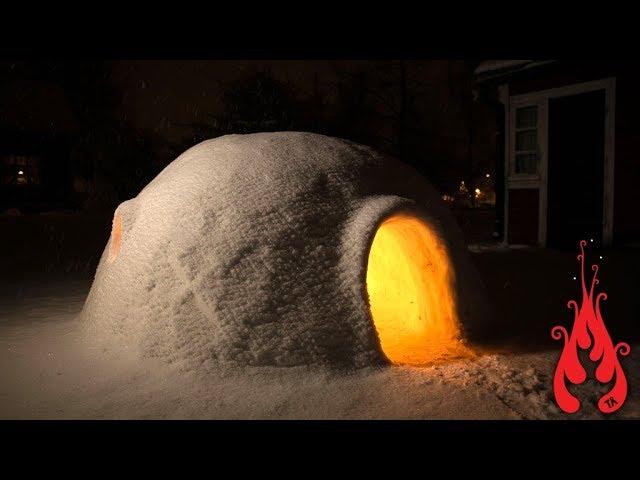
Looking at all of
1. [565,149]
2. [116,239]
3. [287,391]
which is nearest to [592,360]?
[287,391]

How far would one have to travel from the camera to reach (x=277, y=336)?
153 inches

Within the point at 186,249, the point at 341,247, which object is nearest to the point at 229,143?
the point at 186,249

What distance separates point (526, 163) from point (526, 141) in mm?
477

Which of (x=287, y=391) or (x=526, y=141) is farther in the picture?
(x=526, y=141)

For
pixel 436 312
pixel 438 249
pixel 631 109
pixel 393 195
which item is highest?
pixel 631 109

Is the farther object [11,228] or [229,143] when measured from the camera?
[11,228]

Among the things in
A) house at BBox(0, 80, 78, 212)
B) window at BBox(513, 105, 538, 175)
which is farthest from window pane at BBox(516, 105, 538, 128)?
house at BBox(0, 80, 78, 212)

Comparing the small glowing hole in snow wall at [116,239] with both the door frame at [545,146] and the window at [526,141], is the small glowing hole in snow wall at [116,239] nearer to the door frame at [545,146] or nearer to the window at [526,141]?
the door frame at [545,146]

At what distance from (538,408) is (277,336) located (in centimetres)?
193

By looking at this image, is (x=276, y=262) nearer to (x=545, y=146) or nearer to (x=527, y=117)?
(x=545, y=146)

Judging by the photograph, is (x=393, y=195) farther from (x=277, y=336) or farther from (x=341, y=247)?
(x=277, y=336)

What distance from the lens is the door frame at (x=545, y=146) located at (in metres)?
9.28

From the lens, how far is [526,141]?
35.9 feet

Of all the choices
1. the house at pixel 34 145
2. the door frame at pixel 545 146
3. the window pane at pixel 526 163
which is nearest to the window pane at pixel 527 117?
the door frame at pixel 545 146
